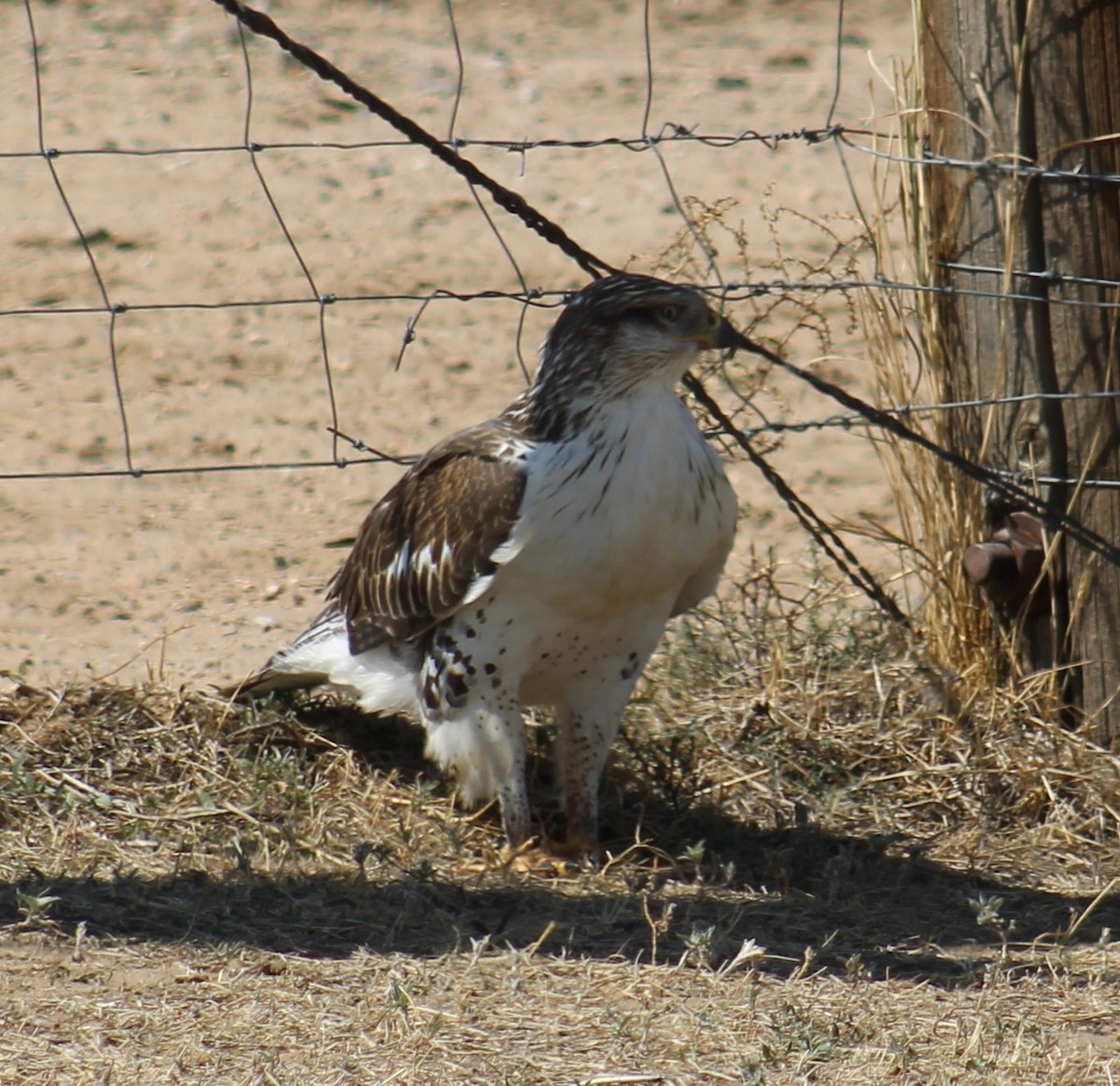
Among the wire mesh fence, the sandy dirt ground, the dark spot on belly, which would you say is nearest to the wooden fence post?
the wire mesh fence

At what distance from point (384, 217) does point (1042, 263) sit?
5.50 meters

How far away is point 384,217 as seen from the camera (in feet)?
31.7

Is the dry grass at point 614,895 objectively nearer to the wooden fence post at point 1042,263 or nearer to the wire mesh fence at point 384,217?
the wooden fence post at point 1042,263

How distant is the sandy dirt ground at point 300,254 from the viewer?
20.5 ft

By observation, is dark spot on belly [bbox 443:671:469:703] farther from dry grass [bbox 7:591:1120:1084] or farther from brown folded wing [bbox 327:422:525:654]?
dry grass [bbox 7:591:1120:1084]

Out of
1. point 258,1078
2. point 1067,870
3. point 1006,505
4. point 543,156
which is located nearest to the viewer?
point 258,1078

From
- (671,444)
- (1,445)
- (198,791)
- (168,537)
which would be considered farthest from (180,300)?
(671,444)

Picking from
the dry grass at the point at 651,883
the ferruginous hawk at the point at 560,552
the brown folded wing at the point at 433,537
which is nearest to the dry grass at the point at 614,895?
the dry grass at the point at 651,883

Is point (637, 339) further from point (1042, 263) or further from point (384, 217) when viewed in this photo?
point (384, 217)

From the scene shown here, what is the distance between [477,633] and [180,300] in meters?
4.56

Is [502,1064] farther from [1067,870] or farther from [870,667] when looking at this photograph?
[870,667]

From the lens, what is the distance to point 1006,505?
16.0 feet

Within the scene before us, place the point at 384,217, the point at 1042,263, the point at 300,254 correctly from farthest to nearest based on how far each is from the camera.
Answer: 1. the point at 384,217
2. the point at 300,254
3. the point at 1042,263

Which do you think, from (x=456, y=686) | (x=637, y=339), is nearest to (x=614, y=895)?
(x=456, y=686)
